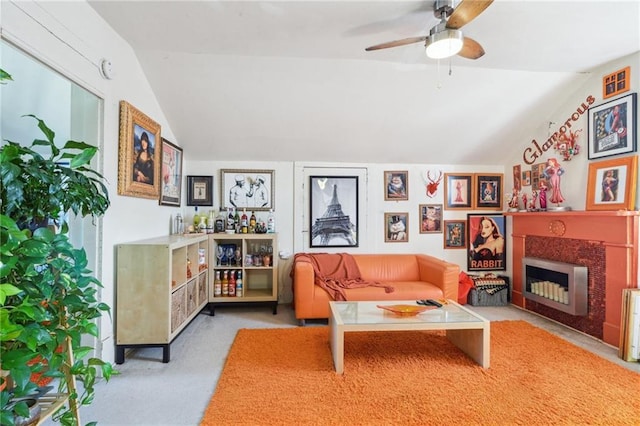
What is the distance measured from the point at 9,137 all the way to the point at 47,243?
113 inches

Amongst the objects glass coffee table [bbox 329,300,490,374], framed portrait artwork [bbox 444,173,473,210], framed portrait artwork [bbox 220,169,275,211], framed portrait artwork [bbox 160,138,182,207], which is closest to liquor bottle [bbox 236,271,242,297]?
framed portrait artwork [bbox 220,169,275,211]

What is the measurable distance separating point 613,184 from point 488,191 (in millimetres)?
1571

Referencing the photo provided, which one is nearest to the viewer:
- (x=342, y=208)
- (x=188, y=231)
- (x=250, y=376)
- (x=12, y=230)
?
(x=12, y=230)

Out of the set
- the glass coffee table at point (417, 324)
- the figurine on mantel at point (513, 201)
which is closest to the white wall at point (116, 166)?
the figurine on mantel at point (513, 201)

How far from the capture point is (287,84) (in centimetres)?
305

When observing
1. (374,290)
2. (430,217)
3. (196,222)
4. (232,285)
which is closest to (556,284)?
(430,217)

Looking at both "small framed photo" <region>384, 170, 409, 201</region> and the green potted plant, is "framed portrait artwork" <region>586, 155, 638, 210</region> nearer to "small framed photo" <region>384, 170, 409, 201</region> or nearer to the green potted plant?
"small framed photo" <region>384, 170, 409, 201</region>

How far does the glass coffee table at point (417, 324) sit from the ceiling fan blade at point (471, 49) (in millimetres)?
1989

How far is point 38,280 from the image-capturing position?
1.11m

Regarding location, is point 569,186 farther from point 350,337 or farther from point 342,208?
point 350,337

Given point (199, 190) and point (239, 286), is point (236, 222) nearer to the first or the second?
point (199, 190)

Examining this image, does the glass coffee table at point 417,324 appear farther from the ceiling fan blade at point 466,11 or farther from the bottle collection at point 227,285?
the ceiling fan blade at point 466,11

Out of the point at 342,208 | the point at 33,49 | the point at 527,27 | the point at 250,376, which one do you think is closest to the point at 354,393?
the point at 250,376

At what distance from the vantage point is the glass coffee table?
7.33 ft
